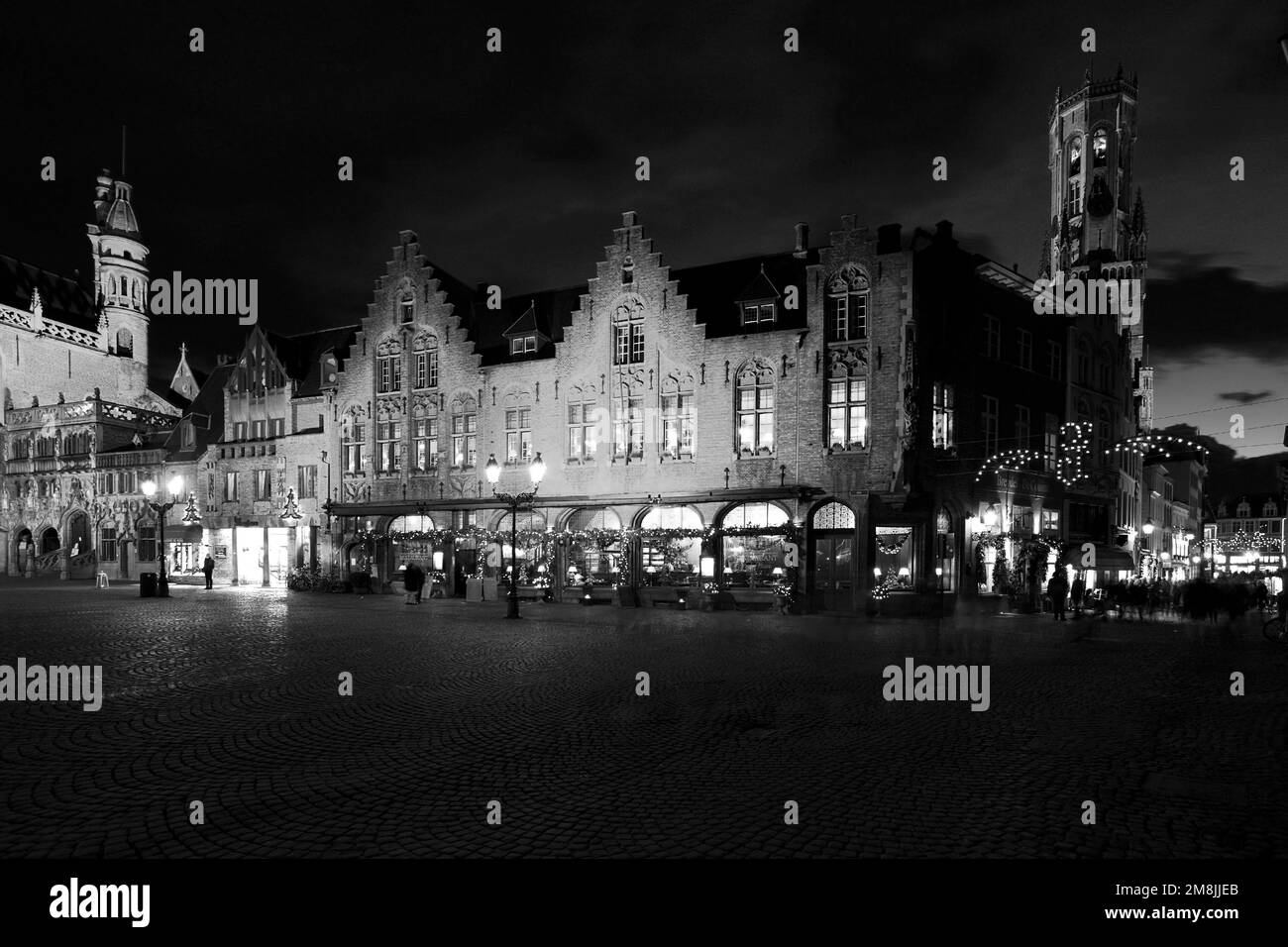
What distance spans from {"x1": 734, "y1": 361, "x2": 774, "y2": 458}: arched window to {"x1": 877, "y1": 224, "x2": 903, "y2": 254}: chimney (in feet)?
19.8

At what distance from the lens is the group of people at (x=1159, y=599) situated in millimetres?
23344

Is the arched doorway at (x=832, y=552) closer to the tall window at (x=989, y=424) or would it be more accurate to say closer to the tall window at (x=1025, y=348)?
the tall window at (x=989, y=424)

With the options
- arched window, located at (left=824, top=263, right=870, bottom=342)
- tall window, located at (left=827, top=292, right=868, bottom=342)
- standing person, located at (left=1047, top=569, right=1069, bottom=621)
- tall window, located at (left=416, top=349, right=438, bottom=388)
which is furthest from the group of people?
tall window, located at (left=416, top=349, right=438, bottom=388)

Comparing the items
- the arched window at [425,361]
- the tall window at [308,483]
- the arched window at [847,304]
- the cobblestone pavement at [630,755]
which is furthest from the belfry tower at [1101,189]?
the cobblestone pavement at [630,755]

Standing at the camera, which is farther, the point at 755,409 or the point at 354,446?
the point at 354,446

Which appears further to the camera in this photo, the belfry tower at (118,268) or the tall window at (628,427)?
the belfry tower at (118,268)

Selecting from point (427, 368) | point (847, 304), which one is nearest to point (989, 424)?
point (847, 304)

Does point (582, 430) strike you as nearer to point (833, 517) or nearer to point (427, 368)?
point (427, 368)

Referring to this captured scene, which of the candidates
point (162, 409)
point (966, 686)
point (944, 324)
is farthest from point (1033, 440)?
point (162, 409)

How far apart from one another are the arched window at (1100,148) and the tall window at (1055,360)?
91898mm

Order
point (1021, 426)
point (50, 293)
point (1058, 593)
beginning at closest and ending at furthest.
Result: point (1058, 593) → point (1021, 426) → point (50, 293)

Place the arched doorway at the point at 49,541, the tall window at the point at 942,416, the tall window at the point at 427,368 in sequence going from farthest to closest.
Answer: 1. the arched doorway at the point at 49,541
2. the tall window at the point at 427,368
3. the tall window at the point at 942,416

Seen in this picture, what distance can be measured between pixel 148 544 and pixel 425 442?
2472cm

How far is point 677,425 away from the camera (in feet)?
114
